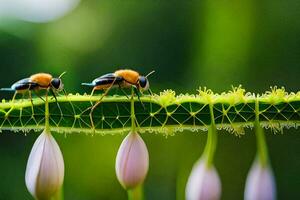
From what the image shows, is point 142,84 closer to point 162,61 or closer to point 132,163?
point 132,163

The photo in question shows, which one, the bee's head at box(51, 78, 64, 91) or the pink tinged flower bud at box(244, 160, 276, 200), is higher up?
the bee's head at box(51, 78, 64, 91)

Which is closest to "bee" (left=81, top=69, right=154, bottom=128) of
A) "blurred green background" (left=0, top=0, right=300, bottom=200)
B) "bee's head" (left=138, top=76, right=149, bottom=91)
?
"bee's head" (left=138, top=76, right=149, bottom=91)

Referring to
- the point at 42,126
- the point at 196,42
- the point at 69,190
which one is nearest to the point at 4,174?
the point at 69,190

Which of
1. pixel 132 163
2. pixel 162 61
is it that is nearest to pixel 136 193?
pixel 132 163

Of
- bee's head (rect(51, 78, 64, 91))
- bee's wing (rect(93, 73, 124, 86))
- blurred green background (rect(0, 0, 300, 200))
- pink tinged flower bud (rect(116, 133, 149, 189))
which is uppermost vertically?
blurred green background (rect(0, 0, 300, 200))

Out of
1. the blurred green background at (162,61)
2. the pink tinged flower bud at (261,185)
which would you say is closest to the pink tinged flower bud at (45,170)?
the pink tinged flower bud at (261,185)

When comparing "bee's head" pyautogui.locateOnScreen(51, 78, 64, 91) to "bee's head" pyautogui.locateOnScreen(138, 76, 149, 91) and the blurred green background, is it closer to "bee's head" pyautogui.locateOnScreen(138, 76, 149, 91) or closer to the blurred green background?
"bee's head" pyautogui.locateOnScreen(138, 76, 149, 91)

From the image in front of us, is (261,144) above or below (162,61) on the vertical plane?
below
